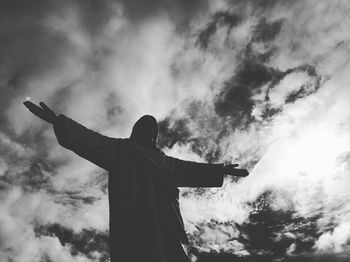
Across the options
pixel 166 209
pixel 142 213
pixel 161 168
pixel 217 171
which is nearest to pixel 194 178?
pixel 217 171

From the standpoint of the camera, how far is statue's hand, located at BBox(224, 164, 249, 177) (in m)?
4.75

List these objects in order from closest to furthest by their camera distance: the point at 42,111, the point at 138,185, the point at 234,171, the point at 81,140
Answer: the point at 42,111 → the point at 138,185 → the point at 81,140 → the point at 234,171

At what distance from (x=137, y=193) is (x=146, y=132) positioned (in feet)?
4.47

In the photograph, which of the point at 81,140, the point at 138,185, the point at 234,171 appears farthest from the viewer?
the point at 234,171

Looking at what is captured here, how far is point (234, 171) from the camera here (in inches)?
191

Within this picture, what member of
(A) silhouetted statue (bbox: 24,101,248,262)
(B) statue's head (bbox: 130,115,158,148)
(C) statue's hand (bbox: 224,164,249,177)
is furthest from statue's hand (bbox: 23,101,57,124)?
(C) statue's hand (bbox: 224,164,249,177)

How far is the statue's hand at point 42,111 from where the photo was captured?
3710 mm

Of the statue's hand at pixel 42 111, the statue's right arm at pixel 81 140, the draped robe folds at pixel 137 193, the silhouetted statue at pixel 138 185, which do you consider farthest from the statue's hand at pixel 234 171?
the statue's hand at pixel 42 111

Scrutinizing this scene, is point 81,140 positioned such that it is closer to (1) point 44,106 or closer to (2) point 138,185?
(1) point 44,106

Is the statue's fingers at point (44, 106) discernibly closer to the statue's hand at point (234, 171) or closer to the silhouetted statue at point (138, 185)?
the silhouetted statue at point (138, 185)

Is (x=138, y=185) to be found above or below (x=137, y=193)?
above

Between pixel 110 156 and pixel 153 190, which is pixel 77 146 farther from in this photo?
pixel 153 190

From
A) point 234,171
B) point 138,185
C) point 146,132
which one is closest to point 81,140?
point 138,185

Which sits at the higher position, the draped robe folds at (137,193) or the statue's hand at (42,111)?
the statue's hand at (42,111)
